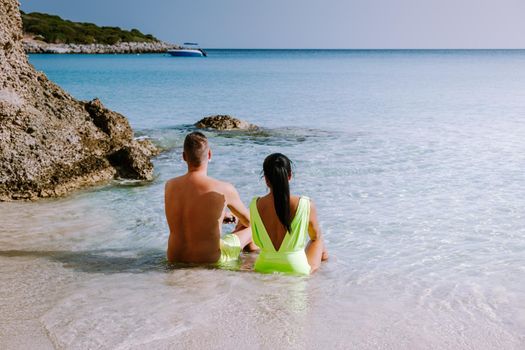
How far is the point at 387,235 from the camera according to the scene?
23.5 ft

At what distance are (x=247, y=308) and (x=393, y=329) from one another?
1.13 m

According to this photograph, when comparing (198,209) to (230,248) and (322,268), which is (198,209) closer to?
(230,248)

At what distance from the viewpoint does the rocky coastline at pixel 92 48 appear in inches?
3674

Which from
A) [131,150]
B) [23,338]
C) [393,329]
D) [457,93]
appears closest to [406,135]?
[131,150]

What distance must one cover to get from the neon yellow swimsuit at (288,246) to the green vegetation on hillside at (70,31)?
102098 mm

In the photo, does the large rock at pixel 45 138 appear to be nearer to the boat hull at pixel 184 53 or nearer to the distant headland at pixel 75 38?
the distant headland at pixel 75 38

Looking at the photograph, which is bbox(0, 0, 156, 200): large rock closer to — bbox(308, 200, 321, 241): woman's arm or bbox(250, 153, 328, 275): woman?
bbox(250, 153, 328, 275): woman

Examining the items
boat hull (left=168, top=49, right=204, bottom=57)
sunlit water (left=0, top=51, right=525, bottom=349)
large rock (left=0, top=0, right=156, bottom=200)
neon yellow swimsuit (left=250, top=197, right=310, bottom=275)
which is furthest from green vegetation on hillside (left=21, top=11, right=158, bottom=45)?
neon yellow swimsuit (left=250, top=197, right=310, bottom=275)

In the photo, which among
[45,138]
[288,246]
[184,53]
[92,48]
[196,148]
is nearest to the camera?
[288,246]

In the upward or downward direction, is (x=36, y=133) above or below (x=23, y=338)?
above

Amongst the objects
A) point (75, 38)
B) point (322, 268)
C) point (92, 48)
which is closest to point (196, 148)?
point (322, 268)

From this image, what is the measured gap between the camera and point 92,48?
339ft

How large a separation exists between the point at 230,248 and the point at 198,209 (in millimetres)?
563

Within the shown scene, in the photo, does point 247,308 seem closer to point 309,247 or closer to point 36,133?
point 309,247
